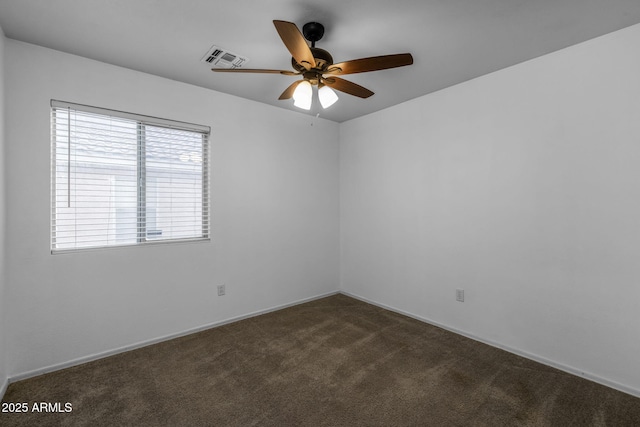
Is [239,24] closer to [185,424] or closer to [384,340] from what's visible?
[185,424]

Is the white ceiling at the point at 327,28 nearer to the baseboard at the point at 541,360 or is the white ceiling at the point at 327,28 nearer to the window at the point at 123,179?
the window at the point at 123,179

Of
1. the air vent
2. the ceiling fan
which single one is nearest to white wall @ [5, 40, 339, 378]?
the air vent

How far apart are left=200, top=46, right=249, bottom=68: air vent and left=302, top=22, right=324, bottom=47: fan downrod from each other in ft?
2.18

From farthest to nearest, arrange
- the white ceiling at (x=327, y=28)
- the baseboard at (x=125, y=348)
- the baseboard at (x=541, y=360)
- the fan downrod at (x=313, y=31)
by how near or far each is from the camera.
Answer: the baseboard at (x=125, y=348), the baseboard at (x=541, y=360), the fan downrod at (x=313, y=31), the white ceiling at (x=327, y=28)

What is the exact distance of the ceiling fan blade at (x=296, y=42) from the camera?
1.50 meters

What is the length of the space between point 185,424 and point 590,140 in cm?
337

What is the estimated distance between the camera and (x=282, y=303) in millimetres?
3729

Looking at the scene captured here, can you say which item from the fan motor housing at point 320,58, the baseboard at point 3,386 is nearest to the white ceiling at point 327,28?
the fan motor housing at point 320,58

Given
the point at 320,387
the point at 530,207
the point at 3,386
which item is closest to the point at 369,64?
the point at 530,207

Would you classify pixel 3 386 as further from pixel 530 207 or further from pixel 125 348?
pixel 530 207

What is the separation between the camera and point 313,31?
2.00 metres

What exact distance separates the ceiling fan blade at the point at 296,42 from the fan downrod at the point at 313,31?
0.91 feet

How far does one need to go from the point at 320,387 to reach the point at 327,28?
8.21 feet

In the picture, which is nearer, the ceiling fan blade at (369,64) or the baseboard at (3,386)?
the ceiling fan blade at (369,64)
